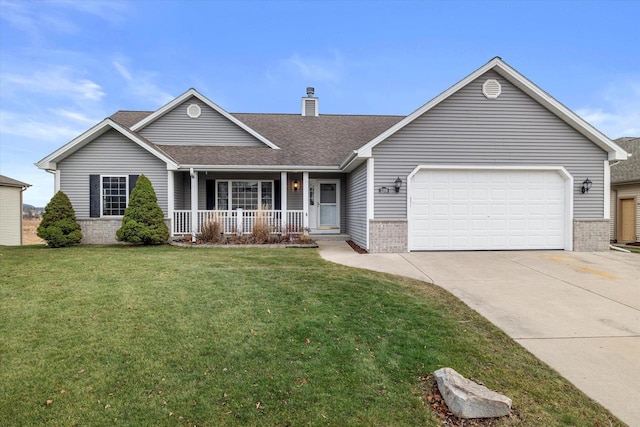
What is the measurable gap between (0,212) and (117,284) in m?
15.5

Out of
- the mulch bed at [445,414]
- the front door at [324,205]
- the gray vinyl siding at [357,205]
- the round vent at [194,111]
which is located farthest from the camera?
the front door at [324,205]

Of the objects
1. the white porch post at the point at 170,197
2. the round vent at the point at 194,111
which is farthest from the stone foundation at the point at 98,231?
the round vent at the point at 194,111

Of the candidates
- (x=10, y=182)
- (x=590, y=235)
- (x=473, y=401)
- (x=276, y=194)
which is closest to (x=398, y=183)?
(x=276, y=194)

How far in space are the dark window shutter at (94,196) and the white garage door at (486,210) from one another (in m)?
10.6

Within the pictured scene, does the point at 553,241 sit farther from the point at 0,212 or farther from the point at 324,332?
the point at 0,212

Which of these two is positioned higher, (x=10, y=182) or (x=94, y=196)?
(x=10, y=182)

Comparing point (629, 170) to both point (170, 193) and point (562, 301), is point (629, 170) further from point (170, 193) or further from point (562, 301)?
point (170, 193)

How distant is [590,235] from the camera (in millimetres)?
9891

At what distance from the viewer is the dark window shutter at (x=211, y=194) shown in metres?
13.1

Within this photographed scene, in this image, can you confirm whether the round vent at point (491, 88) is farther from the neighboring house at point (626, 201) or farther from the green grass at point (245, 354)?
the neighboring house at point (626, 201)

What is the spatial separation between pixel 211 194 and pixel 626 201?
60.0 ft

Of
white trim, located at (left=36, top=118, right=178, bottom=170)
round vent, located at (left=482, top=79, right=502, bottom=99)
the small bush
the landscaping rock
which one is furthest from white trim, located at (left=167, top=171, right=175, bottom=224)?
the landscaping rock

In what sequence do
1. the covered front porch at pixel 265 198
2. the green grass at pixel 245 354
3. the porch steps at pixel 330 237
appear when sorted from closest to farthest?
the green grass at pixel 245 354
the covered front porch at pixel 265 198
the porch steps at pixel 330 237

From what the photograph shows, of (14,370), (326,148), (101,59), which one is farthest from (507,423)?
(101,59)
